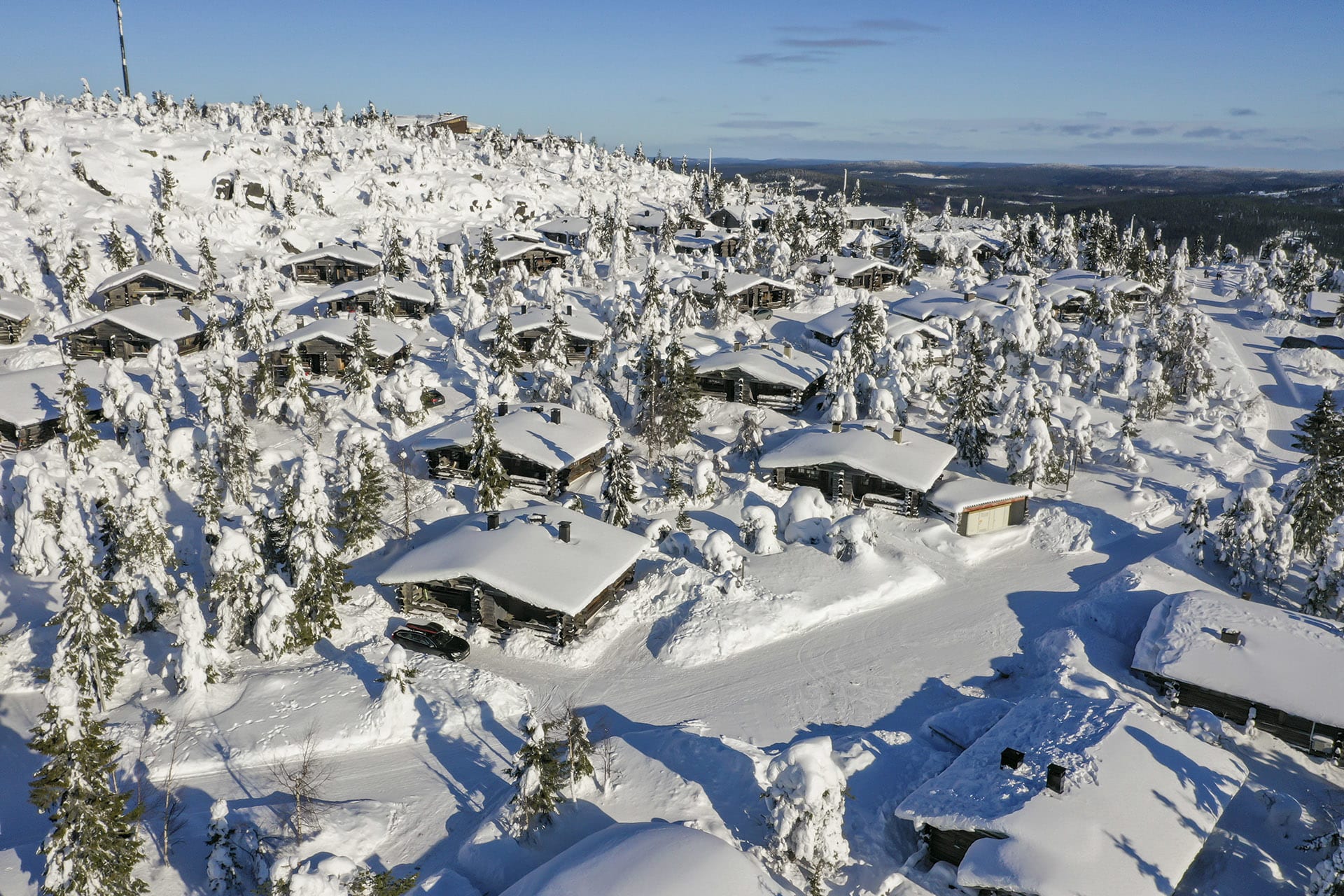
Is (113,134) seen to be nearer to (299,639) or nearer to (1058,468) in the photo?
(299,639)

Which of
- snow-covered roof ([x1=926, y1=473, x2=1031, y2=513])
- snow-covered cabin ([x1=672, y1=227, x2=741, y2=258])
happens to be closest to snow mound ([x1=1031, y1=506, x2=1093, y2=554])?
snow-covered roof ([x1=926, y1=473, x2=1031, y2=513])

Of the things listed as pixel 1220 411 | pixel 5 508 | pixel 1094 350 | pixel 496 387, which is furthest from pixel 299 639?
pixel 1220 411

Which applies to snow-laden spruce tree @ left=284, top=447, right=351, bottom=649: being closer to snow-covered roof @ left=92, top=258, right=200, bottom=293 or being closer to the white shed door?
the white shed door

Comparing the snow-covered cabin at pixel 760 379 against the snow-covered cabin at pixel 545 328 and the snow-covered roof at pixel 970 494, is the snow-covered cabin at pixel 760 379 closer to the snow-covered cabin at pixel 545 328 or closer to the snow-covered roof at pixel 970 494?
the snow-covered cabin at pixel 545 328

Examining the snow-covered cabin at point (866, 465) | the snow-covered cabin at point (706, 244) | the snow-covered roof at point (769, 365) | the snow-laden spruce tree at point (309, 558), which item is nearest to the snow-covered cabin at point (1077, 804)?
the snow-covered cabin at point (866, 465)

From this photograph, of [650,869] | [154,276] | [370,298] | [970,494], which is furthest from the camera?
[370,298]

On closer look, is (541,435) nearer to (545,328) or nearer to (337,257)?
(545,328)

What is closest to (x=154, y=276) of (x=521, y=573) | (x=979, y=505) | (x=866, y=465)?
(x=521, y=573)
